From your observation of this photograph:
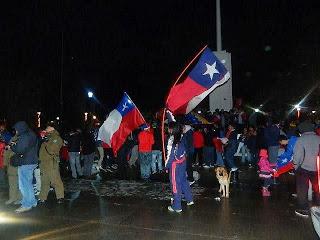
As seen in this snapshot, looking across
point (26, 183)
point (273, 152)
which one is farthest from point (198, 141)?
point (26, 183)

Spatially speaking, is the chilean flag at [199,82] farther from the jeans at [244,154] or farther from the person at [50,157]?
the jeans at [244,154]

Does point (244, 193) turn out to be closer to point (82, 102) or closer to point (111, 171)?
point (111, 171)

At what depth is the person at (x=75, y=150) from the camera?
1379 cm

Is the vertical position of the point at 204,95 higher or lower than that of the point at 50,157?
higher

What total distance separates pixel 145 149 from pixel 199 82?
3.39 meters

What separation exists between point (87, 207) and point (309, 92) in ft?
96.9

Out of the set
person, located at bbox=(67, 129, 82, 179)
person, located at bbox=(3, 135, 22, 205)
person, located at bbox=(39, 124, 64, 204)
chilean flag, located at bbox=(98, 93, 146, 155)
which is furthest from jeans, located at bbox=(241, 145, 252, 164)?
person, located at bbox=(3, 135, 22, 205)

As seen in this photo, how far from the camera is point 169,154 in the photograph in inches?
346

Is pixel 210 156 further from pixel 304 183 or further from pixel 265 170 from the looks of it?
pixel 304 183

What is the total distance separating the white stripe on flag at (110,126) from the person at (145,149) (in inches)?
35.0

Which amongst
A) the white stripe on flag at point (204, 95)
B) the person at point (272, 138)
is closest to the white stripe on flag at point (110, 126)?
the white stripe on flag at point (204, 95)

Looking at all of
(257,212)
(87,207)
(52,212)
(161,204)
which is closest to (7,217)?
(52,212)

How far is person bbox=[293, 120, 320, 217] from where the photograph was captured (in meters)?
8.21

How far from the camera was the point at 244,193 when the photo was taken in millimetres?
10742
